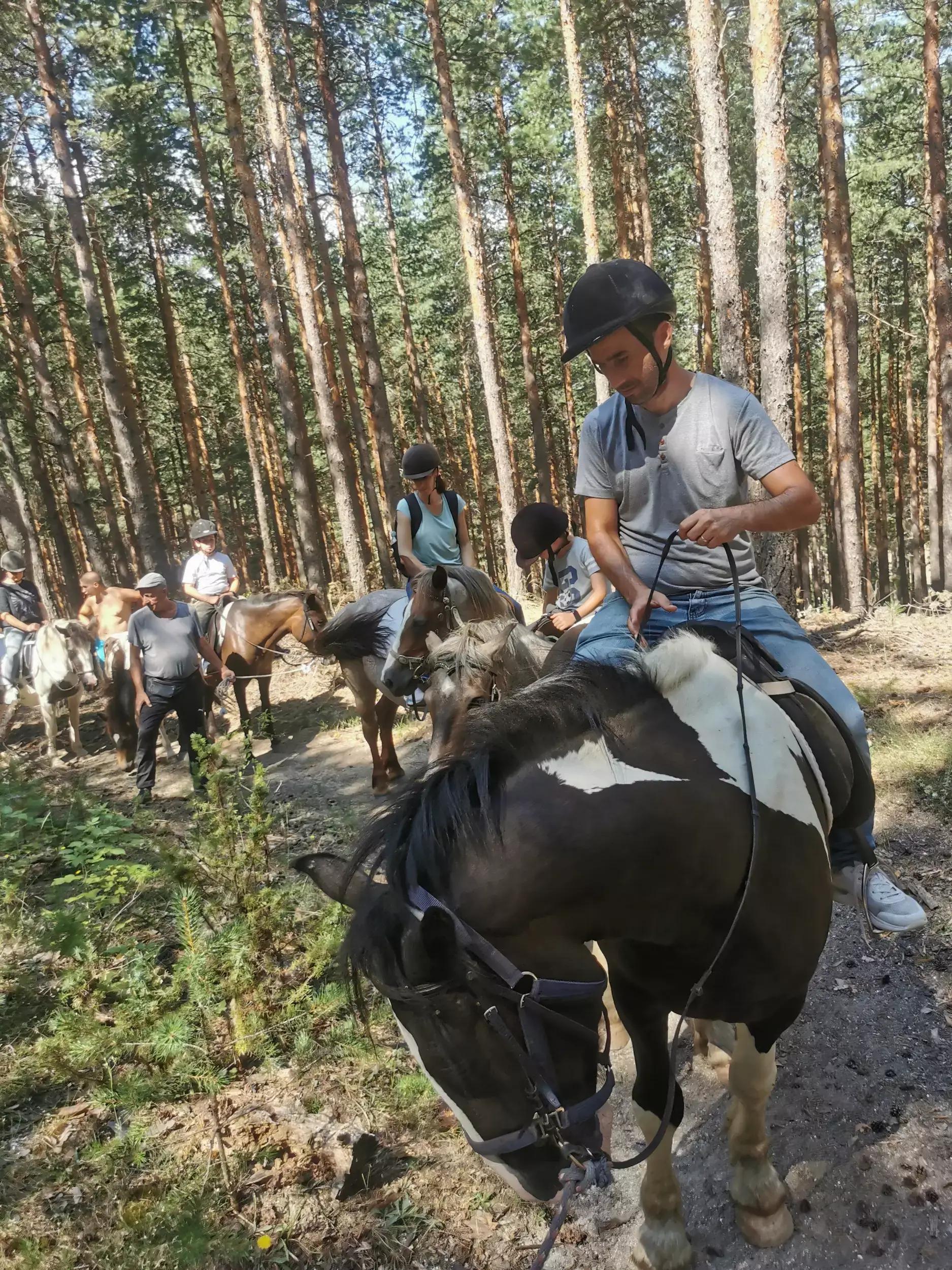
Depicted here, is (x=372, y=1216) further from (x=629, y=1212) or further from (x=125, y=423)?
(x=125, y=423)

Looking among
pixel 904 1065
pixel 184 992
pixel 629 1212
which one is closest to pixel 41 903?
pixel 184 992

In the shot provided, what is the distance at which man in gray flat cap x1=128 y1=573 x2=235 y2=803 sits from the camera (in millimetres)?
7566

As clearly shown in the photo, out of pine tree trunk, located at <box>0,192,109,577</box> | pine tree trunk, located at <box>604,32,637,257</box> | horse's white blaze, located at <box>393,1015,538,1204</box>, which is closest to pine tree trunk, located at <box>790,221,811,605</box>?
pine tree trunk, located at <box>604,32,637,257</box>

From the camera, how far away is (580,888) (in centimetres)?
179

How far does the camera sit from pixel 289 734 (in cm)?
1041

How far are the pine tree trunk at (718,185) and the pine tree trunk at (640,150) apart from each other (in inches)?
385

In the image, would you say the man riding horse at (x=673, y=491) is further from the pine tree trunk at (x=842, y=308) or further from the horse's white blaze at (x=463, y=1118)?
the pine tree trunk at (x=842, y=308)

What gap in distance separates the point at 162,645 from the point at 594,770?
265 inches

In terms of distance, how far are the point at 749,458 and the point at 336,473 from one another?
12191 millimetres

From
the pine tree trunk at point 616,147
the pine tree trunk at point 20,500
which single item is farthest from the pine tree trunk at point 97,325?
the pine tree trunk at point 616,147

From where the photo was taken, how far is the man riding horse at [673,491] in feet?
7.66

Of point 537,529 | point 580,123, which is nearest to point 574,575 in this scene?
point 537,529

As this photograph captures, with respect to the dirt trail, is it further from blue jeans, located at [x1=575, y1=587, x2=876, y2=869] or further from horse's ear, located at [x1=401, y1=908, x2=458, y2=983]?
horse's ear, located at [x1=401, y1=908, x2=458, y2=983]

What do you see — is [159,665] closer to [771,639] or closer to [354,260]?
[771,639]
